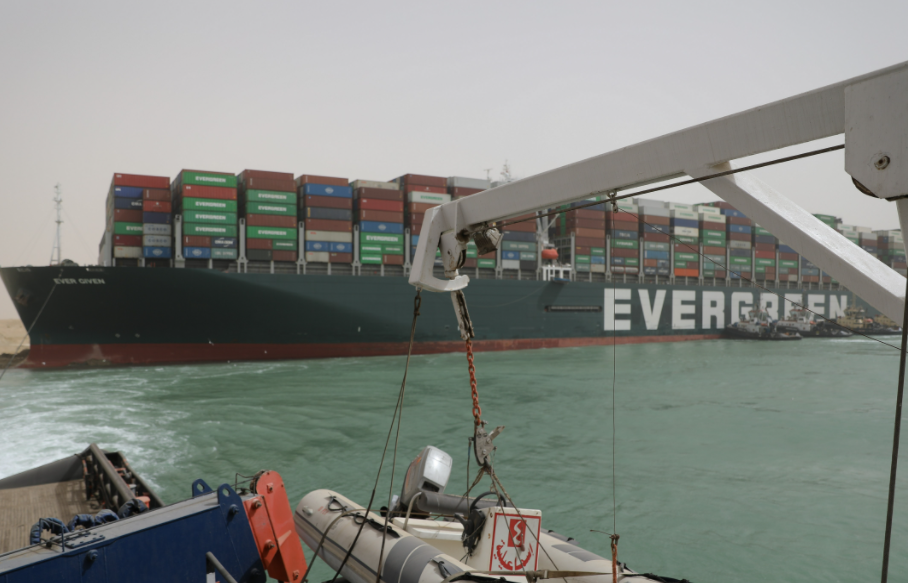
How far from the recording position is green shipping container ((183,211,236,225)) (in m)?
17.8

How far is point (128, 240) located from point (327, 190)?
670cm

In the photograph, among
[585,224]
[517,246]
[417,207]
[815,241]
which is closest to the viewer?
[815,241]

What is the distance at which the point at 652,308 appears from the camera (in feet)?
80.5

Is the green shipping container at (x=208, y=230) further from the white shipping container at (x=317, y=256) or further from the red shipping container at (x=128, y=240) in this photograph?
the white shipping container at (x=317, y=256)

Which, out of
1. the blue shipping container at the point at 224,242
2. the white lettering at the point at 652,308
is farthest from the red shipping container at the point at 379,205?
the white lettering at the point at 652,308

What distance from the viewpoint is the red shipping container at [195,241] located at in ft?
57.7

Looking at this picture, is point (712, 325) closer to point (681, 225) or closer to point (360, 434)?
point (681, 225)

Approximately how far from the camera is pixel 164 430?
901cm

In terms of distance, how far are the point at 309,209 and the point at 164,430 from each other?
11.7 m

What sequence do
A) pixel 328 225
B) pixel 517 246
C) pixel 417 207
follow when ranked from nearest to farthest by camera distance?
pixel 328 225 → pixel 417 207 → pixel 517 246

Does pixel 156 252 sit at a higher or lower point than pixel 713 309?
higher

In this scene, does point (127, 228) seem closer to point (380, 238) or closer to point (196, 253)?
point (196, 253)

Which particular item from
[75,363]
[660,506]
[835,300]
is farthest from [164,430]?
[835,300]

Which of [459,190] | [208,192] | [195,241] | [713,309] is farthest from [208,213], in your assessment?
[713,309]
